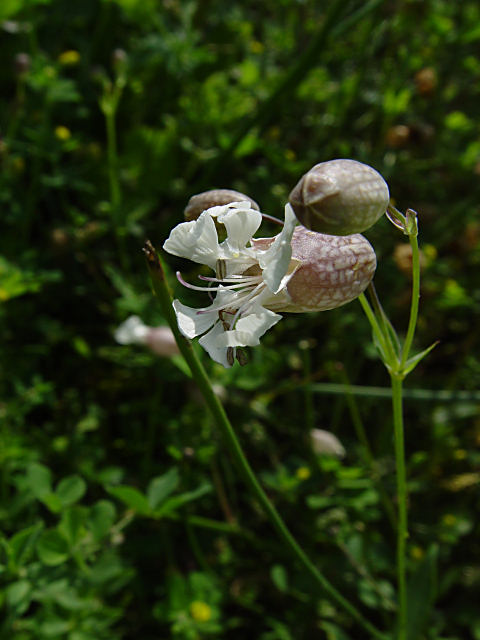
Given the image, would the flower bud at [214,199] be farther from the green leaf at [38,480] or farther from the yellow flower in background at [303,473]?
the yellow flower in background at [303,473]

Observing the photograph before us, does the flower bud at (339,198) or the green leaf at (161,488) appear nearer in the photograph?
the flower bud at (339,198)

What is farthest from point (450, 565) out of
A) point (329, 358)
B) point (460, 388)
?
point (329, 358)

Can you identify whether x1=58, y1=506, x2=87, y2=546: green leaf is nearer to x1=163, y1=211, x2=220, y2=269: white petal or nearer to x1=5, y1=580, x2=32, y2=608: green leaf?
x1=5, y1=580, x2=32, y2=608: green leaf

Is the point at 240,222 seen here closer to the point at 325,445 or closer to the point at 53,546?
the point at 53,546

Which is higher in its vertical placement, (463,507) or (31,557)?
(463,507)

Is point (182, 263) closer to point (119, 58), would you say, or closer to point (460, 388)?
point (119, 58)

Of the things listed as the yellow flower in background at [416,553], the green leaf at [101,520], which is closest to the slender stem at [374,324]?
the green leaf at [101,520]

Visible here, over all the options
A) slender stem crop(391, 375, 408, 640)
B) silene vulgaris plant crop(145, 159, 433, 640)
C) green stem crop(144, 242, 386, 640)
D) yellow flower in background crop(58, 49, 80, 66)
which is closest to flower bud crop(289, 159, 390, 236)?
silene vulgaris plant crop(145, 159, 433, 640)
